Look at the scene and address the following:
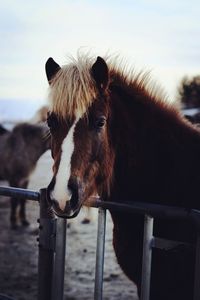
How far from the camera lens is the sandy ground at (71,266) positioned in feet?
14.7

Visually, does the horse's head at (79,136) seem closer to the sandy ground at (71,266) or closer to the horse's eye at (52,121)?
the horse's eye at (52,121)

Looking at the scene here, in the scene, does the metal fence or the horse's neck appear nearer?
the metal fence

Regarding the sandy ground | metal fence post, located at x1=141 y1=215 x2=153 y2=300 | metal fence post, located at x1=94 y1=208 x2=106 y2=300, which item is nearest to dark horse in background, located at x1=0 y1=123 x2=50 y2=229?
the sandy ground

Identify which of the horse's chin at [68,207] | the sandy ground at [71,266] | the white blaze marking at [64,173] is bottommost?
the sandy ground at [71,266]

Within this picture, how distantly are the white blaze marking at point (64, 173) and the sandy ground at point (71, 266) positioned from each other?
2.14 meters

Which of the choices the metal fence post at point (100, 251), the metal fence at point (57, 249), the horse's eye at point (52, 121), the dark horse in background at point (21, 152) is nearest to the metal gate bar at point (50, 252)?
the metal fence at point (57, 249)

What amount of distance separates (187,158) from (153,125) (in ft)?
0.91

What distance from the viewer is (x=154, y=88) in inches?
112

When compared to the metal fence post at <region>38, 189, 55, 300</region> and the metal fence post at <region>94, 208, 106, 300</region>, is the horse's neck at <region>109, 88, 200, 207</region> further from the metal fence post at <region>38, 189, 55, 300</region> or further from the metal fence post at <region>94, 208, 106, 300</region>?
the metal fence post at <region>38, 189, 55, 300</region>

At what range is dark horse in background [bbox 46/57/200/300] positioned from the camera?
2.28 metres

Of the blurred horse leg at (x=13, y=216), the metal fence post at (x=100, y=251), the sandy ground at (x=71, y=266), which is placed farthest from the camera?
the blurred horse leg at (x=13, y=216)

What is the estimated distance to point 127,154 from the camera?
2.54 meters

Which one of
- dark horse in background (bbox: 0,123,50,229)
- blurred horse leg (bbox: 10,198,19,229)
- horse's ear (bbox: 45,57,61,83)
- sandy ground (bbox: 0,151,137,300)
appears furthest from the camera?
dark horse in background (bbox: 0,123,50,229)

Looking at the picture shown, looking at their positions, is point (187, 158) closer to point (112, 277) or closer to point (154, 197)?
point (154, 197)
